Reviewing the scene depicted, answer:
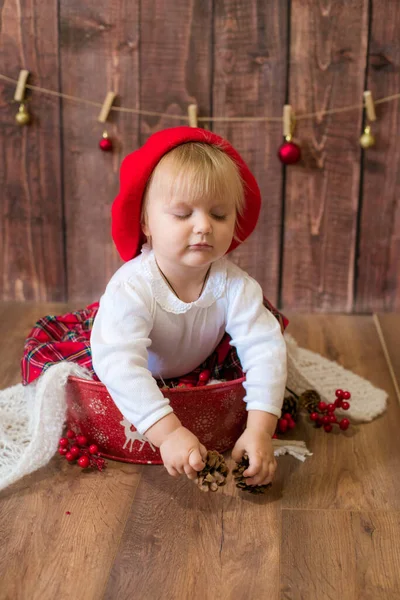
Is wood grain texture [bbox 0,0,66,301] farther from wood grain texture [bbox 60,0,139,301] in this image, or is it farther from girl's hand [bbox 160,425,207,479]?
girl's hand [bbox 160,425,207,479]

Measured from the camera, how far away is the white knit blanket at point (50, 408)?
1143mm

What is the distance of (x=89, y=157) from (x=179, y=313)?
80 centimetres

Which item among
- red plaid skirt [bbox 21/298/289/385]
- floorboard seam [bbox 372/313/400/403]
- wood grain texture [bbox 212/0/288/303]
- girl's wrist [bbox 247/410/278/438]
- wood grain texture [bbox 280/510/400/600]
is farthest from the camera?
wood grain texture [bbox 212/0/288/303]

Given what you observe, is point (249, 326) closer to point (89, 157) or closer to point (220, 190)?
point (220, 190)

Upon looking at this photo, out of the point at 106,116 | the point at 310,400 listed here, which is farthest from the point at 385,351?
the point at 106,116

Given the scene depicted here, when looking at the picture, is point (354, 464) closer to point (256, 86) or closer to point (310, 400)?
point (310, 400)

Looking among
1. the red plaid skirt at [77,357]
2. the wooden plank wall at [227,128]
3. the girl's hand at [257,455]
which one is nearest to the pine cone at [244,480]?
the girl's hand at [257,455]

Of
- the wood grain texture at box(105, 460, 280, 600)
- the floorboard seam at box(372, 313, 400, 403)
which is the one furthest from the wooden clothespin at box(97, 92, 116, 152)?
the wood grain texture at box(105, 460, 280, 600)

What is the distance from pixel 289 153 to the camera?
5.76 feet

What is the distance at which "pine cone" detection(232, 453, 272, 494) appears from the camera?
1070mm

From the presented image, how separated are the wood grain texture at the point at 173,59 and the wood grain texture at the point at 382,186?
409 mm

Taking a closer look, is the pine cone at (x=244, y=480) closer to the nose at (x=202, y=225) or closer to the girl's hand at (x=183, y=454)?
the girl's hand at (x=183, y=454)

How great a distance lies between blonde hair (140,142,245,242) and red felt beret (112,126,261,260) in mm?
11

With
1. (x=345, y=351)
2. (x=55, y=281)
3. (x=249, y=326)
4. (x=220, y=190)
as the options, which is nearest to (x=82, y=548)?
(x=249, y=326)
